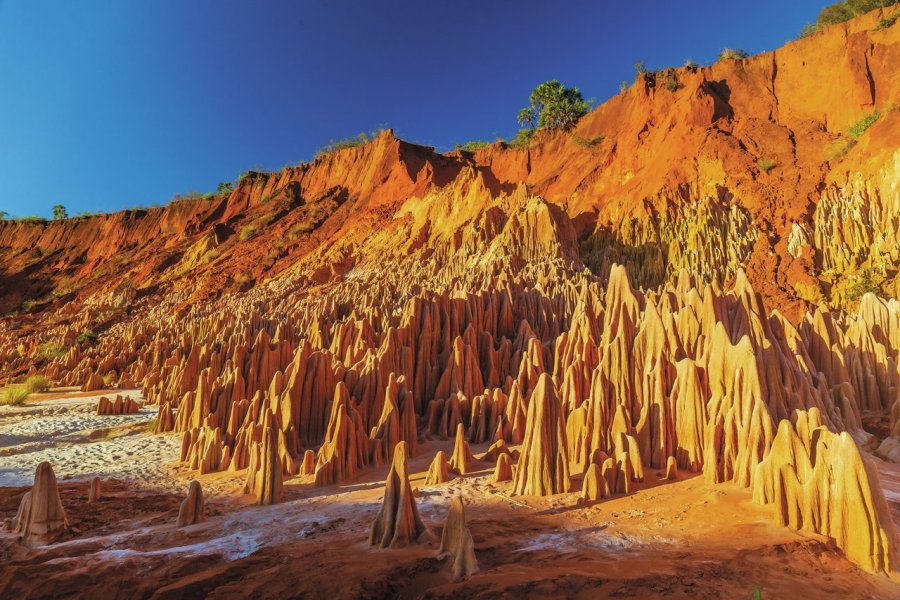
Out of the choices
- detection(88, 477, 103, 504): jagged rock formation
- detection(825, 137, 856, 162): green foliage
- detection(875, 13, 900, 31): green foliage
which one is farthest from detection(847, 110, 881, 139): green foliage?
detection(88, 477, 103, 504): jagged rock formation

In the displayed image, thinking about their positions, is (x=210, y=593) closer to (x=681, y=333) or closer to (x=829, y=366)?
(x=681, y=333)

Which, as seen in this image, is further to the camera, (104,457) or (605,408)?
(104,457)

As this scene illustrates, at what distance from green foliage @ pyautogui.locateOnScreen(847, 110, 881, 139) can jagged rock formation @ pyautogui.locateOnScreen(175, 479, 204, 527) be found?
29401 millimetres

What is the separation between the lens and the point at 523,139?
127 feet

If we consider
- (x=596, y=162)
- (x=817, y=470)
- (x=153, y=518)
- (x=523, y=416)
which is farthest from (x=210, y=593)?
(x=596, y=162)

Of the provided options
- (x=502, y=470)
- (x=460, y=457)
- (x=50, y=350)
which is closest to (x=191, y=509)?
(x=460, y=457)

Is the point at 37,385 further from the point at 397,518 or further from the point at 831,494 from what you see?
the point at 831,494

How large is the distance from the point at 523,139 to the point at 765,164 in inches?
706

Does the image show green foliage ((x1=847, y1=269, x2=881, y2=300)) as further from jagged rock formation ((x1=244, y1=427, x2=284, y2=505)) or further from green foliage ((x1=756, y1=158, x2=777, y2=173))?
jagged rock formation ((x1=244, y1=427, x2=284, y2=505))

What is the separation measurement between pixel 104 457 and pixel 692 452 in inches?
497

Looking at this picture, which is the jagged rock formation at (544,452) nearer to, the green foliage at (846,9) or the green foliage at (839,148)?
the green foliage at (839,148)

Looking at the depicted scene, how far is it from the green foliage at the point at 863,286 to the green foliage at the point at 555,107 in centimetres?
2263

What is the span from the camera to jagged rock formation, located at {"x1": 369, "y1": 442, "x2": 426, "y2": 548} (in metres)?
5.44

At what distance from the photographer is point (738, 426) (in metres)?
6.96
